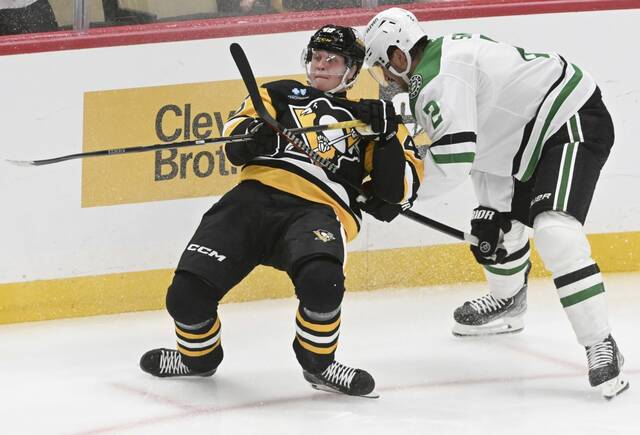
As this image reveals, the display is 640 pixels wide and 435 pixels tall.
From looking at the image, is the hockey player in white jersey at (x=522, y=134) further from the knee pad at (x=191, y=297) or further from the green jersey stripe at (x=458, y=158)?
the knee pad at (x=191, y=297)

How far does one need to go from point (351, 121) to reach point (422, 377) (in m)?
0.74

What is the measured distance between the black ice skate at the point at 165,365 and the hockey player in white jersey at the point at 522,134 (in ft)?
2.60

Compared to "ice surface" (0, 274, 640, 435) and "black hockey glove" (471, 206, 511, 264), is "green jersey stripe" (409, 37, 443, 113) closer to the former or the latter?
"black hockey glove" (471, 206, 511, 264)

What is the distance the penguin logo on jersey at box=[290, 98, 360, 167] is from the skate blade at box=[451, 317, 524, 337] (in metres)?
0.80

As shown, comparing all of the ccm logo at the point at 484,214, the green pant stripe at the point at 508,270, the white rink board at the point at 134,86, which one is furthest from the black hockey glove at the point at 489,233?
the white rink board at the point at 134,86

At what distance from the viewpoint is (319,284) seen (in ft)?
9.27

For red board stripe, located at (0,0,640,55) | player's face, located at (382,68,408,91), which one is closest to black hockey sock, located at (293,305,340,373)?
player's face, located at (382,68,408,91)

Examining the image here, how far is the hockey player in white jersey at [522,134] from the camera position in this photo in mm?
2934

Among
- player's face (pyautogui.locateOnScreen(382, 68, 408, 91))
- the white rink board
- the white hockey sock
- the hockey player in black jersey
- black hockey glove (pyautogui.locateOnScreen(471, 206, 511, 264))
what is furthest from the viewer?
the white rink board

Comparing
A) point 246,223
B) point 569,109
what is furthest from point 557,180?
point 246,223

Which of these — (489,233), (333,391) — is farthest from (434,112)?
(333,391)

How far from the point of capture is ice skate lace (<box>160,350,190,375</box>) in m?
3.14

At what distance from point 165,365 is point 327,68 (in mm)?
919

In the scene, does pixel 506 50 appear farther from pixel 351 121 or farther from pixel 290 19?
pixel 290 19
